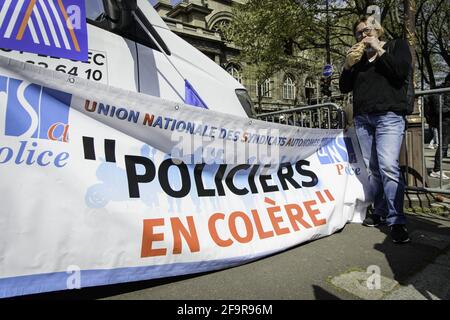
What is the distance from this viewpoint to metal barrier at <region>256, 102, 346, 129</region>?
457 cm

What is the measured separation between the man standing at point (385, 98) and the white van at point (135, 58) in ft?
4.92

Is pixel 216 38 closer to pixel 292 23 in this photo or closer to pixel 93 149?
pixel 292 23

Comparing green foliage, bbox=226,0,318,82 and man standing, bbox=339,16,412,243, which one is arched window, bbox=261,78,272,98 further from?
man standing, bbox=339,16,412,243

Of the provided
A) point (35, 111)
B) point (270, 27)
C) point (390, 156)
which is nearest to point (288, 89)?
point (270, 27)

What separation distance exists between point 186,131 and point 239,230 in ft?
2.82

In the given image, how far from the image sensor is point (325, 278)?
2316 millimetres

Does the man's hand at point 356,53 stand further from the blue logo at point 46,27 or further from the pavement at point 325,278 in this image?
the blue logo at point 46,27

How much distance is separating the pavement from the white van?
172 centimetres

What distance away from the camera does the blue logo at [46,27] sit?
225 centimetres

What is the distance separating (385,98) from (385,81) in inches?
6.3

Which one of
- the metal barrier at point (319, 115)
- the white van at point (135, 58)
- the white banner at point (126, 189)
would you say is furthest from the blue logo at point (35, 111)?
the metal barrier at point (319, 115)
